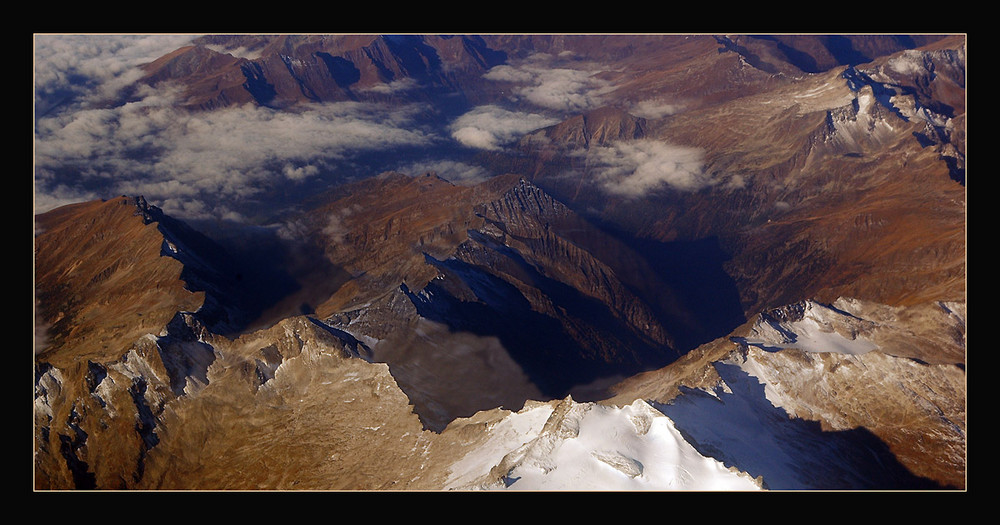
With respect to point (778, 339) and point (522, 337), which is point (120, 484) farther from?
point (778, 339)

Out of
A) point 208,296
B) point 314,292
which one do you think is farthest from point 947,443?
point 314,292

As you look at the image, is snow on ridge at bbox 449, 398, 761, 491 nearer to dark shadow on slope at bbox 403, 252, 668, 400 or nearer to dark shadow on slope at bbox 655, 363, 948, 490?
dark shadow on slope at bbox 655, 363, 948, 490

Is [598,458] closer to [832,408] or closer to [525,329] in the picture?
[832,408]

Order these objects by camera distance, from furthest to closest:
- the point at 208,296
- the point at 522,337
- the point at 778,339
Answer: the point at 522,337 → the point at 208,296 → the point at 778,339

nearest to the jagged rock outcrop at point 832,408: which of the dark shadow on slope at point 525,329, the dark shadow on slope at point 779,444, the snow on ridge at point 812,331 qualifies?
the dark shadow on slope at point 779,444

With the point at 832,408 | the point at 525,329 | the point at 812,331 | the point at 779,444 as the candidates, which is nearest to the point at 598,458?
the point at 779,444
